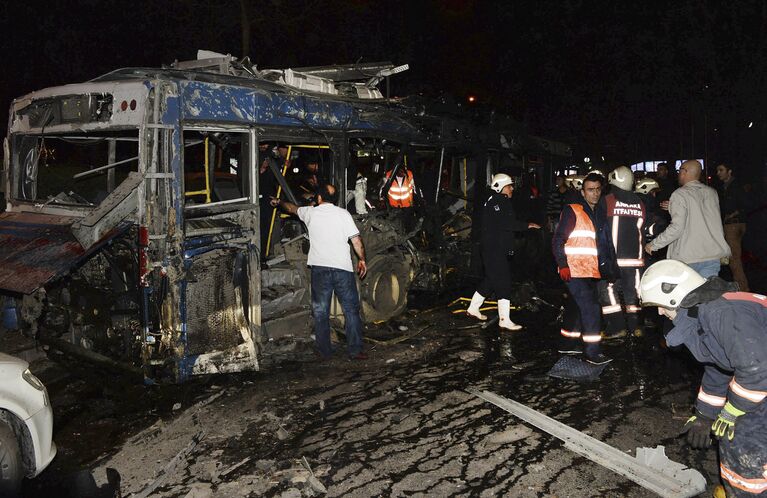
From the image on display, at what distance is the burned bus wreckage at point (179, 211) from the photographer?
4.87m

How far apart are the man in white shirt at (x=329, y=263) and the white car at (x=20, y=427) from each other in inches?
115

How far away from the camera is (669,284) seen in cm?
337

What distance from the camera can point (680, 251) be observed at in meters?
5.80

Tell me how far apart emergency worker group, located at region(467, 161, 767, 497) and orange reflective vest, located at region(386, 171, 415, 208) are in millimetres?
1119

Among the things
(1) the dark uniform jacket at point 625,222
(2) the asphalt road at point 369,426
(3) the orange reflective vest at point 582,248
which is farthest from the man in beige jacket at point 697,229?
(2) the asphalt road at point 369,426

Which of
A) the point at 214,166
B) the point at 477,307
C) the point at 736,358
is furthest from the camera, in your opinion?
the point at 477,307

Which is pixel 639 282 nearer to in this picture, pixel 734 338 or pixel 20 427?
pixel 734 338

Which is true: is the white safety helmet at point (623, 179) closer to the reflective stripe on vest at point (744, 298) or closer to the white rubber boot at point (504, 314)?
the white rubber boot at point (504, 314)

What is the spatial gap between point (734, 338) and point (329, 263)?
389cm

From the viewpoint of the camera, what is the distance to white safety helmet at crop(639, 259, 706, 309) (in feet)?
10.9

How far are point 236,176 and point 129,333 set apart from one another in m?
2.43

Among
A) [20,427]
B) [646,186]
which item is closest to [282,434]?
[20,427]

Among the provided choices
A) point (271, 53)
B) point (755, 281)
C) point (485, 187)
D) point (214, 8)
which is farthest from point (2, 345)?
point (271, 53)

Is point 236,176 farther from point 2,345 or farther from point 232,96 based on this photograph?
point 2,345
